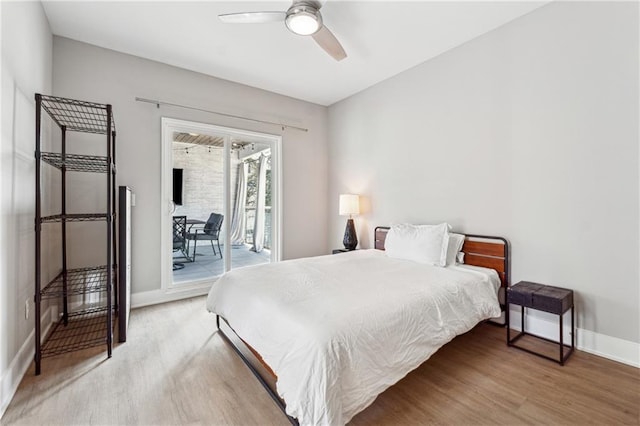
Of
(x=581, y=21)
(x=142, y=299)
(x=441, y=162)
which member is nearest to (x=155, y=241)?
(x=142, y=299)

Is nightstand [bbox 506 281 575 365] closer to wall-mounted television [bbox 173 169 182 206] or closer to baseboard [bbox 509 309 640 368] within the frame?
baseboard [bbox 509 309 640 368]

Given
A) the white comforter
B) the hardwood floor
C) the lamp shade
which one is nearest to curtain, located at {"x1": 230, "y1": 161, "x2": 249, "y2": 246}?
the lamp shade

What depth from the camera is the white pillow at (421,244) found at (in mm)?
2738

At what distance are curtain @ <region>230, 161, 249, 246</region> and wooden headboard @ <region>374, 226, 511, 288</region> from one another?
2918 millimetres

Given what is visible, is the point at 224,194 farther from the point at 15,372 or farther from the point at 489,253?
the point at 489,253

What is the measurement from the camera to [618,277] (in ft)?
6.89

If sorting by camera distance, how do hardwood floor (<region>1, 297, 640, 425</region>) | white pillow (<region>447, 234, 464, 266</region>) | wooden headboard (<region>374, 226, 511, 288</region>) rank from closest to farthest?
hardwood floor (<region>1, 297, 640, 425</region>) → wooden headboard (<region>374, 226, 511, 288</region>) → white pillow (<region>447, 234, 464, 266</region>)

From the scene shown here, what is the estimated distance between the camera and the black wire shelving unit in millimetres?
2152

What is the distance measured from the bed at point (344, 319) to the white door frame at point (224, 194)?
1.15 metres

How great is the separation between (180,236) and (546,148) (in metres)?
4.01

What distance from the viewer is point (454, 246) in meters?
2.84

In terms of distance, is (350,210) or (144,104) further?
(350,210)

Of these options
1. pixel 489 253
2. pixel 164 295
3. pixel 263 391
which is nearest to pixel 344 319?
pixel 263 391

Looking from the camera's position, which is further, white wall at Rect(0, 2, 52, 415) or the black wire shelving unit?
the black wire shelving unit
